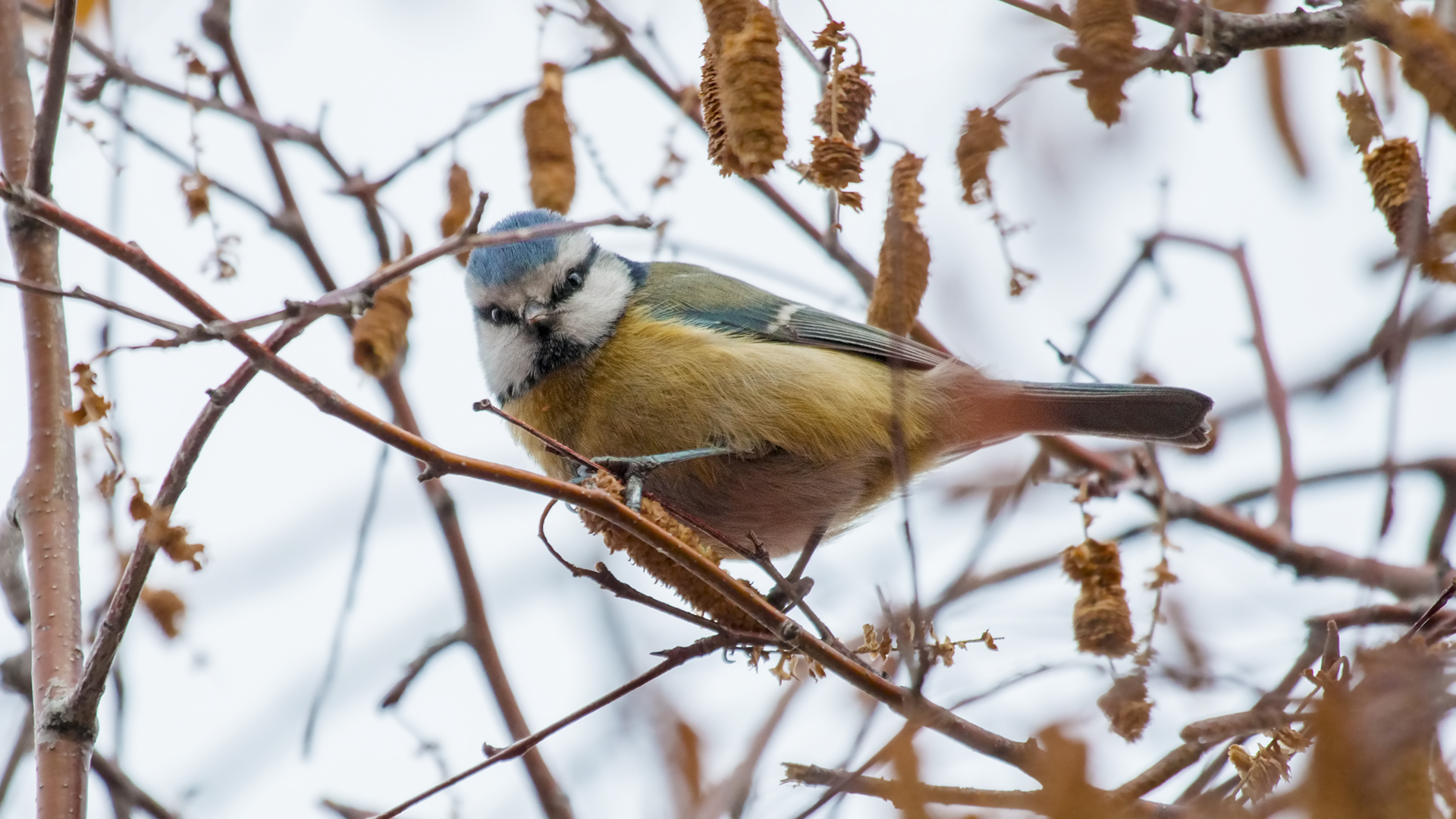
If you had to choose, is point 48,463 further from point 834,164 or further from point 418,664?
point 834,164

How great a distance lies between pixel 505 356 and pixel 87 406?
6.82 feet

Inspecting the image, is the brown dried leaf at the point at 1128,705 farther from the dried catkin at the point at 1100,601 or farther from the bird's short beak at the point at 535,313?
the bird's short beak at the point at 535,313

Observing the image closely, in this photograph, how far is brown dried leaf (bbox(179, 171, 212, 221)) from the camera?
2.93 meters

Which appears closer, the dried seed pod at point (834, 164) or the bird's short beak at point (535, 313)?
the dried seed pod at point (834, 164)

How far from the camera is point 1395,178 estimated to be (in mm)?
2051

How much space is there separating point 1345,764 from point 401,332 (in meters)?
1.87

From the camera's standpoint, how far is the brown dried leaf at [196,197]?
2928 millimetres

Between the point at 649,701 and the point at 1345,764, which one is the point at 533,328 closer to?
the point at 649,701

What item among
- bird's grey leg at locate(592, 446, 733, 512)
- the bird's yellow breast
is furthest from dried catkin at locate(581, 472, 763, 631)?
the bird's yellow breast

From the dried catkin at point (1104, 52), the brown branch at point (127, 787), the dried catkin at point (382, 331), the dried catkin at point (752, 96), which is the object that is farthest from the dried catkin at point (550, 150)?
the brown branch at point (127, 787)

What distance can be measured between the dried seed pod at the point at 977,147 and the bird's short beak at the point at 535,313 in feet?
5.90

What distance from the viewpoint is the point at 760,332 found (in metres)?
3.86

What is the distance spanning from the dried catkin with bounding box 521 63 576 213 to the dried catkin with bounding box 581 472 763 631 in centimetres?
97

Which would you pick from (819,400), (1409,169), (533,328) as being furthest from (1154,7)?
(533,328)
